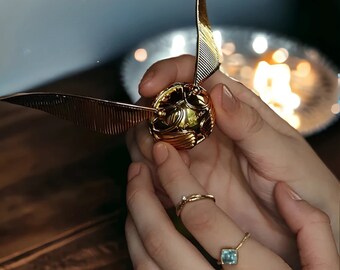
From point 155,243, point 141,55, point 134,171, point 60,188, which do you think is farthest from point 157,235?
point 141,55

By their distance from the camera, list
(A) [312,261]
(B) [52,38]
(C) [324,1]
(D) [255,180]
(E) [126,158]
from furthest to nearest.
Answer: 1. (C) [324,1]
2. (B) [52,38]
3. (E) [126,158]
4. (D) [255,180]
5. (A) [312,261]

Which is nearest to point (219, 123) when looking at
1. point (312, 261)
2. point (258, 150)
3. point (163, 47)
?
point (258, 150)

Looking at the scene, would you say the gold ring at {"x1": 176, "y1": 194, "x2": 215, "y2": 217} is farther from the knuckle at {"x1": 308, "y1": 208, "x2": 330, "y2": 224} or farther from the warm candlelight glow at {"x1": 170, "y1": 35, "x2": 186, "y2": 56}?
the warm candlelight glow at {"x1": 170, "y1": 35, "x2": 186, "y2": 56}

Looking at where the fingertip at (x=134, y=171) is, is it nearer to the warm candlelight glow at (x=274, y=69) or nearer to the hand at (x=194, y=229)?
the hand at (x=194, y=229)

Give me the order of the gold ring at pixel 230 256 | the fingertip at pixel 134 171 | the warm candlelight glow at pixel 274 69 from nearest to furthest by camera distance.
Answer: the gold ring at pixel 230 256 < the fingertip at pixel 134 171 < the warm candlelight glow at pixel 274 69

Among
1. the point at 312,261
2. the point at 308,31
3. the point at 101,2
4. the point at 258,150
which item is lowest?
the point at 312,261

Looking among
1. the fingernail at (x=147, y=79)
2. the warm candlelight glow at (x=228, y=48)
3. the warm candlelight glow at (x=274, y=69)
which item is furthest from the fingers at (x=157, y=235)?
the warm candlelight glow at (x=228, y=48)

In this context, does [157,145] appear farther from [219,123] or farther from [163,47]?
[163,47]
